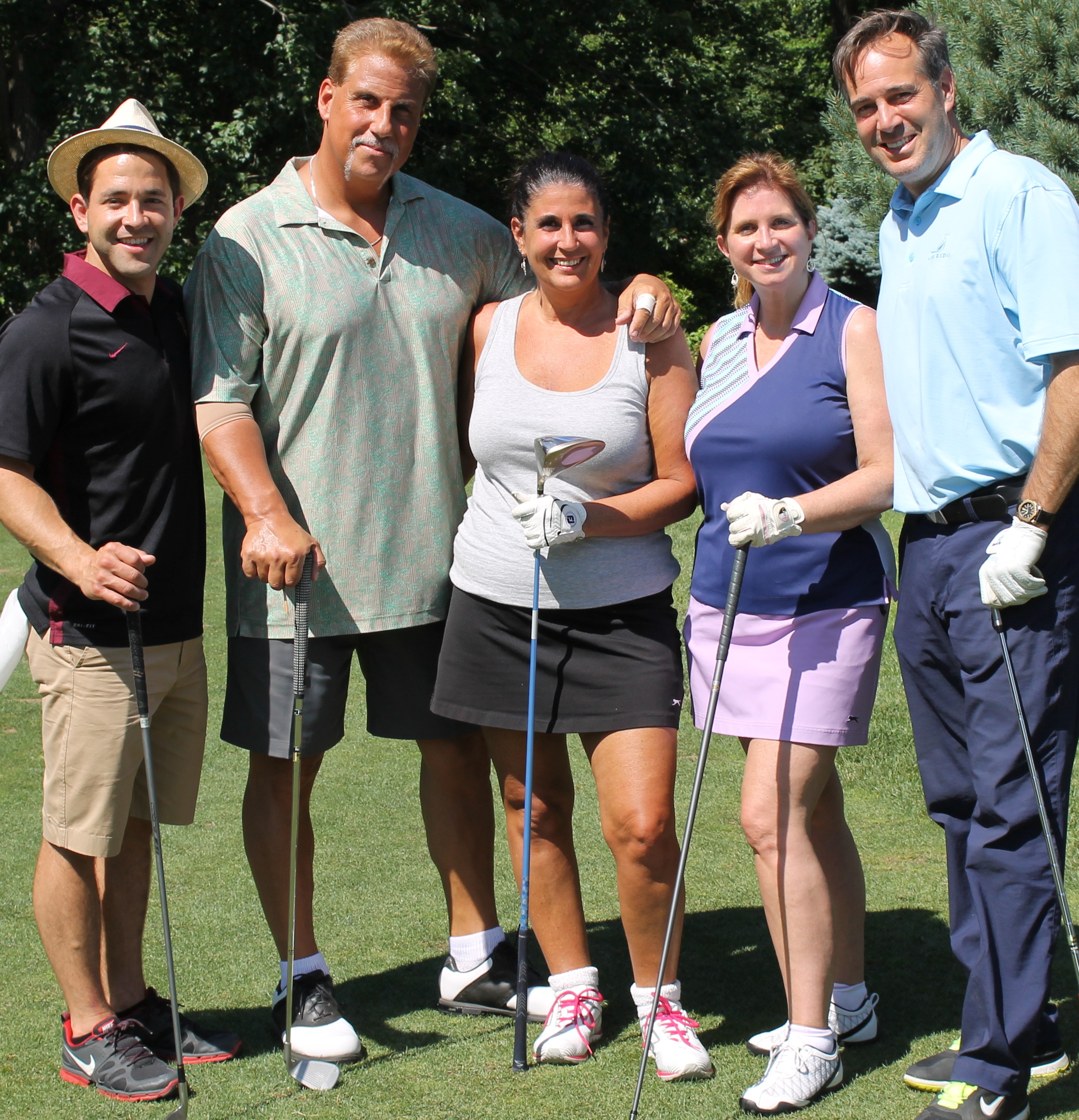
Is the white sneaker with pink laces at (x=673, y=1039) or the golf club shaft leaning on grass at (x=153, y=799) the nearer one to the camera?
the golf club shaft leaning on grass at (x=153, y=799)

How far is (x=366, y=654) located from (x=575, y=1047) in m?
1.16

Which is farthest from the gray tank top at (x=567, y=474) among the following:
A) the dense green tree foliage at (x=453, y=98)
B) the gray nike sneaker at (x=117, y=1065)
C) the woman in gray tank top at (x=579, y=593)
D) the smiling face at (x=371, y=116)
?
the dense green tree foliage at (x=453, y=98)

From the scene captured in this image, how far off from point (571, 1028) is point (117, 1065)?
110 centimetres

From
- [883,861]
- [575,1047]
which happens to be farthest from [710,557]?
[883,861]

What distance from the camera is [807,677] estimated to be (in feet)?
10.2

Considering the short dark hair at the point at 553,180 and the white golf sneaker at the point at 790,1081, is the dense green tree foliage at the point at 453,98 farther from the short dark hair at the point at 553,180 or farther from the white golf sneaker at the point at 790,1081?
the white golf sneaker at the point at 790,1081

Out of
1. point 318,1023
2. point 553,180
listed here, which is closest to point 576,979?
point 318,1023

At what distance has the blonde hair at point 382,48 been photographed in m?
3.47

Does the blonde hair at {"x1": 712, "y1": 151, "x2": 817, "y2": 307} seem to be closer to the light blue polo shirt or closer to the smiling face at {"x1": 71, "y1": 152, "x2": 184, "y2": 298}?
the light blue polo shirt

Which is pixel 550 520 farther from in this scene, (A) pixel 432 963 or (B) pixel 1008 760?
(A) pixel 432 963

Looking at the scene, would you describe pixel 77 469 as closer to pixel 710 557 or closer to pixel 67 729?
pixel 67 729

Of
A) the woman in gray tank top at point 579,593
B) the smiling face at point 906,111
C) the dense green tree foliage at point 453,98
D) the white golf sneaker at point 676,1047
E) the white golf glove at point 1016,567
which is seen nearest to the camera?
the white golf glove at point 1016,567

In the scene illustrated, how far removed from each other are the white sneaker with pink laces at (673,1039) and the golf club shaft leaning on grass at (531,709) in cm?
29

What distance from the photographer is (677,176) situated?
2184cm
